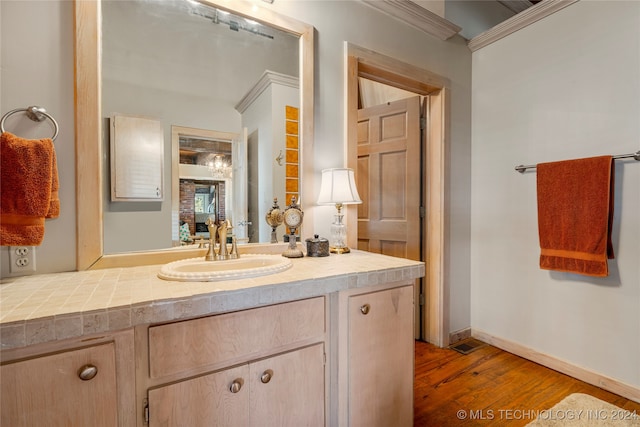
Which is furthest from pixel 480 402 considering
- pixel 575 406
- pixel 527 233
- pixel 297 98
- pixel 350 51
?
pixel 350 51

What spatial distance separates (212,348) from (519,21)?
2926mm

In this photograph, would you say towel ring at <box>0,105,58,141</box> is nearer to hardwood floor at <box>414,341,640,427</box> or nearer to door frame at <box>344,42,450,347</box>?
door frame at <box>344,42,450,347</box>

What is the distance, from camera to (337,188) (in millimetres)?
1603

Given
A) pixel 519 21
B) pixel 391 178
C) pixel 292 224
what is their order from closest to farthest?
pixel 292 224
pixel 519 21
pixel 391 178

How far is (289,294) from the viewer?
3.37ft

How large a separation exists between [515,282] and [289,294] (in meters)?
2.09

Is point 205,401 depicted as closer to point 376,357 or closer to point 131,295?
point 131,295

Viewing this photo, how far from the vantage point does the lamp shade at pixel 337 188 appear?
5.23ft

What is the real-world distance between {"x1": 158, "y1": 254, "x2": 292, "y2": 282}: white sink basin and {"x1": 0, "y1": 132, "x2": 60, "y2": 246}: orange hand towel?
0.44 m

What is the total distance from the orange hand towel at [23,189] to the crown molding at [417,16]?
1.96 meters

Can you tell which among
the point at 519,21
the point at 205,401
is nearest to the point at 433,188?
the point at 519,21

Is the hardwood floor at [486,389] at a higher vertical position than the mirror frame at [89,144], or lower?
lower

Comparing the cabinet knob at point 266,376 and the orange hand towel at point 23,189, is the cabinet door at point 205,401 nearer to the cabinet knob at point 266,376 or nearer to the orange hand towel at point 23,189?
the cabinet knob at point 266,376

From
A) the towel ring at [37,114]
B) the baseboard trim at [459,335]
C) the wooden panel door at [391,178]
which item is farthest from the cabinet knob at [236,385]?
the baseboard trim at [459,335]
